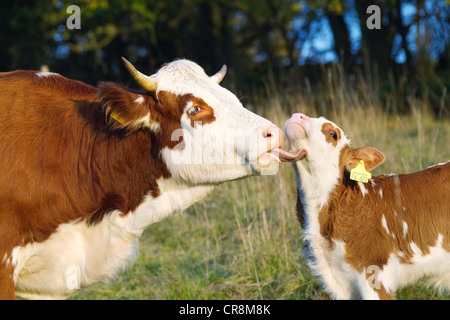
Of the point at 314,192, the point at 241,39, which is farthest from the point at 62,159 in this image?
the point at 241,39

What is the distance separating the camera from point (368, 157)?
12.9ft

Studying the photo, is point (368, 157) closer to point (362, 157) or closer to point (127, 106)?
point (362, 157)

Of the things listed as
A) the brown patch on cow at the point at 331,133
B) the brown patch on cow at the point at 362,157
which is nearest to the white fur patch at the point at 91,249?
the brown patch on cow at the point at 331,133

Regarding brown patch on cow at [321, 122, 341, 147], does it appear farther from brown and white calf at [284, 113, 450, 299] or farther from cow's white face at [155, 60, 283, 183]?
cow's white face at [155, 60, 283, 183]

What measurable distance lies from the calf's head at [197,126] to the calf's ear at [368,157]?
91 cm

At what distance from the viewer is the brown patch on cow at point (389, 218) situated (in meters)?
3.81

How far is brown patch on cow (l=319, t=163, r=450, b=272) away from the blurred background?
8.56 metres

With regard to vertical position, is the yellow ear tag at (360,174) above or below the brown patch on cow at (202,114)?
below

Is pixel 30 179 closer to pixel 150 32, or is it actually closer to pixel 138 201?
pixel 138 201

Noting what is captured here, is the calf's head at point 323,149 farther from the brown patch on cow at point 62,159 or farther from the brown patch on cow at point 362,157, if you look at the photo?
the brown patch on cow at point 62,159

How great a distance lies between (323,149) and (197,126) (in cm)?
106

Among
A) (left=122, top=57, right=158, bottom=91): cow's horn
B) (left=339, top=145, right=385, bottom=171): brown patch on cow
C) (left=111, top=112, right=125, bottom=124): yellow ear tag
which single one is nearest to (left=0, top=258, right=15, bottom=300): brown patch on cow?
(left=111, top=112, right=125, bottom=124): yellow ear tag
